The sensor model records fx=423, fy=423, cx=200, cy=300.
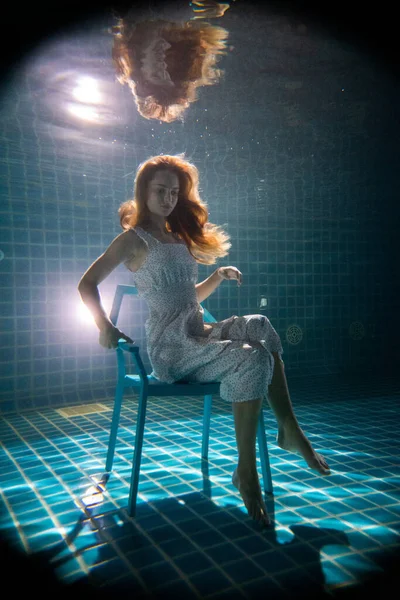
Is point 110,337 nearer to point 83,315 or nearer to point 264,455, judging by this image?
point 264,455

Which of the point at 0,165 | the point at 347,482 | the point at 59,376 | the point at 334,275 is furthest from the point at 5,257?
the point at 334,275

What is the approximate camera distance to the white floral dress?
1477 mm

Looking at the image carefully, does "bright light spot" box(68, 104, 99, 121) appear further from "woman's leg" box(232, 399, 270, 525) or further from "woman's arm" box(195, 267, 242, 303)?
"woman's leg" box(232, 399, 270, 525)

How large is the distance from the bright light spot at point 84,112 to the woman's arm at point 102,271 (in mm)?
2225

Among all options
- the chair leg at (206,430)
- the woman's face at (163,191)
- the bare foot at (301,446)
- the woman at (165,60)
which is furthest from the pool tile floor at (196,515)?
the woman at (165,60)

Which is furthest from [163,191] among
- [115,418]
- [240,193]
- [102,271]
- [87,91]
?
[240,193]

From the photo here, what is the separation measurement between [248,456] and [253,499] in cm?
14

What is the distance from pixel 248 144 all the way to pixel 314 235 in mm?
1169

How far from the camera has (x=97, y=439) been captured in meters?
2.50

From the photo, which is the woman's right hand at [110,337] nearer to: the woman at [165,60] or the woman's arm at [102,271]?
the woman's arm at [102,271]

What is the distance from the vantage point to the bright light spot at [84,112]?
3436 mm

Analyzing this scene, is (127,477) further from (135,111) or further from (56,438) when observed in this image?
(135,111)

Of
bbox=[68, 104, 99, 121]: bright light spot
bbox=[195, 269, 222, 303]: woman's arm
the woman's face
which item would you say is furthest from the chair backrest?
bbox=[68, 104, 99, 121]: bright light spot

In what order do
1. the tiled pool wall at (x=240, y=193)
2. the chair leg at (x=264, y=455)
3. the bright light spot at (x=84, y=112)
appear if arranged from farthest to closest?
the bright light spot at (x=84, y=112)
the tiled pool wall at (x=240, y=193)
the chair leg at (x=264, y=455)
